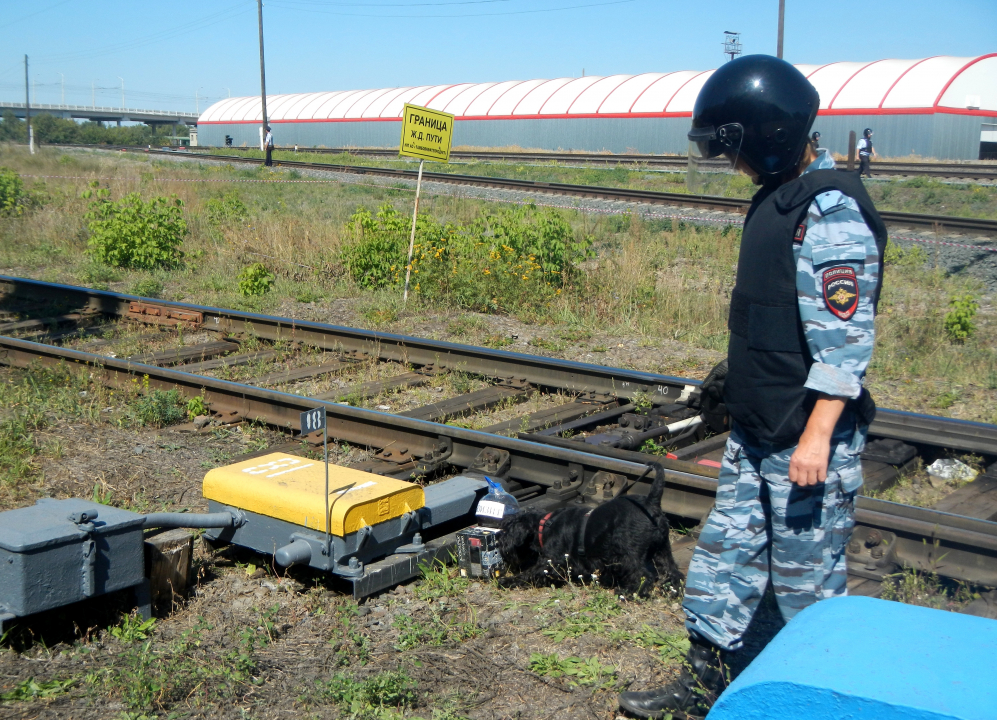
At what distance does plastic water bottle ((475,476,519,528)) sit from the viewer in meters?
4.34

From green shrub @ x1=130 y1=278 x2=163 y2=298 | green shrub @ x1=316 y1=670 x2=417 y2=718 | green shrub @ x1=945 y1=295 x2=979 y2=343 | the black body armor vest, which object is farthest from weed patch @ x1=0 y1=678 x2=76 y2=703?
green shrub @ x1=130 y1=278 x2=163 y2=298

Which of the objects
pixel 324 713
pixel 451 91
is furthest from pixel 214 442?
pixel 451 91

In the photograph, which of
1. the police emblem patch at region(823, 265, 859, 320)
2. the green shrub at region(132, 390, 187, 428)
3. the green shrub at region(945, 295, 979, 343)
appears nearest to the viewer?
the police emblem patch at region(823, 265, 859, 320)

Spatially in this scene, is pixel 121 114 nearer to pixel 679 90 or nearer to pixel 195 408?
pixel 679 90

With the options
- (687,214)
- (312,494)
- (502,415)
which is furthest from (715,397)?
(687,214)

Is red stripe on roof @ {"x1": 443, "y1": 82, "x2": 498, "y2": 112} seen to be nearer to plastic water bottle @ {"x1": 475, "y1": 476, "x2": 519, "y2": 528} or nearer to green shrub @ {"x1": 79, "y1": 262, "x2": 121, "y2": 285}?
green shrub @ {"x1": 79, "y1": 262, "x2": 121, "y2": 285}

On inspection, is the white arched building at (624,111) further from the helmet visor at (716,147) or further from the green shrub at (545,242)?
A: the helmet visor at (716,147)

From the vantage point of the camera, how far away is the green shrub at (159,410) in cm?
658

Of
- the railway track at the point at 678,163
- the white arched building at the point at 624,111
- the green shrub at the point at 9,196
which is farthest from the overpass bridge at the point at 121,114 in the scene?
the green shrub at the point at 9,196

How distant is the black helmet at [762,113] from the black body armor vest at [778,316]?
131 millimetres

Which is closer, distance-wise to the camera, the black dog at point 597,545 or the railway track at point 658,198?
the black dog at point 597,545

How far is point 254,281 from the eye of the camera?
11688mm

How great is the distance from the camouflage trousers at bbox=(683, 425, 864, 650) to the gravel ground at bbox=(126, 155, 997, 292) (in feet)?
35.6

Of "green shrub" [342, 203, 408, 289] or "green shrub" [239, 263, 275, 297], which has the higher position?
"green shrub" [342, 203, 408, 289]
